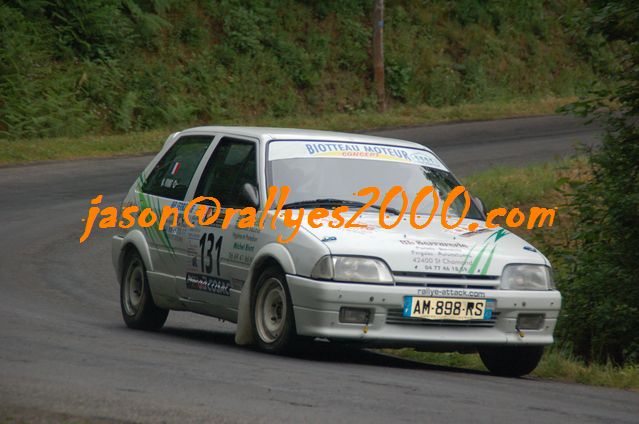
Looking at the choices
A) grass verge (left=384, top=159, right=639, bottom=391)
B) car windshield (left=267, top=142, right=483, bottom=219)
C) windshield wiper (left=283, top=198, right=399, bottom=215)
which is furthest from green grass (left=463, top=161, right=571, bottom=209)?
windshield wiper (left=283, top=198, right=399, bottom=215)

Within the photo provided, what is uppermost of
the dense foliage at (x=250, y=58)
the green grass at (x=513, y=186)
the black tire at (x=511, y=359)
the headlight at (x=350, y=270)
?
the dense foliage at (x=250, y=58)

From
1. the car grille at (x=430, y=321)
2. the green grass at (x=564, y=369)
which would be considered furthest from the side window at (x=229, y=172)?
the green grass at (x=564, y=369)

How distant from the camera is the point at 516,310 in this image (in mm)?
8773

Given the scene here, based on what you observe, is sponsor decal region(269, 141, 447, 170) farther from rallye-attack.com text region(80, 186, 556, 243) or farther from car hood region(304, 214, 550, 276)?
car hood region(304, 214, 550, 276)

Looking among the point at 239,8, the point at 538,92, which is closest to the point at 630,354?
the point at 239,8

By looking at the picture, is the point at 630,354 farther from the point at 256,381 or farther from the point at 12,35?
the point at 12,35

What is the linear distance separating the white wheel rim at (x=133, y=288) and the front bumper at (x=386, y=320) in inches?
106

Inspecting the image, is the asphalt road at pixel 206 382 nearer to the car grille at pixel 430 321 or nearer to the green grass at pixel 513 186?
the car grille at pixel 430 321

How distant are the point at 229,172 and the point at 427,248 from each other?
6.77ft

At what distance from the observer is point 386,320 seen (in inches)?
334

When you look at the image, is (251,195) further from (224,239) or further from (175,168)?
(175,168)

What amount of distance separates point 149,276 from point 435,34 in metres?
30.8

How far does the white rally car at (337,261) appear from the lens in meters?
8.50

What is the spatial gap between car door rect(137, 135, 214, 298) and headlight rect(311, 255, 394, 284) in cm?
204
